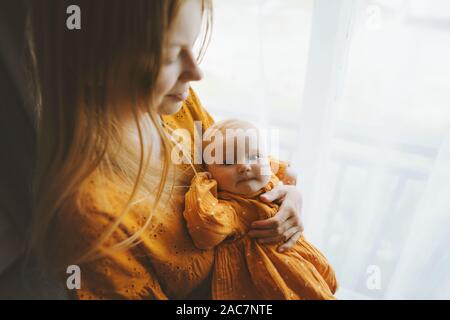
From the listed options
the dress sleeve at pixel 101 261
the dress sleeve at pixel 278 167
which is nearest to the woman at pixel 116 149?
the dress sleeve at pixel 101 261

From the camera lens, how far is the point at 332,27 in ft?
2.49

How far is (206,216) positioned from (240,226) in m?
0.08

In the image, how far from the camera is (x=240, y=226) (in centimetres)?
63

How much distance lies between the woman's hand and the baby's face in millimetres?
37

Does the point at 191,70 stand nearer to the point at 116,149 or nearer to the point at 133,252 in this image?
the point at 116,149

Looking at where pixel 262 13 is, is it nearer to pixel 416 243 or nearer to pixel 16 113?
pixel 16 113

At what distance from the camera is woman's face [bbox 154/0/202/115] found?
21.3 inches

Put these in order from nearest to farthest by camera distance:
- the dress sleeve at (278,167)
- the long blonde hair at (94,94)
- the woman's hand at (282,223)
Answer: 1. the long blonde hair at (94,94)
2. the woman's hand at (282,223)
3. the dress sleeve at (278,167)

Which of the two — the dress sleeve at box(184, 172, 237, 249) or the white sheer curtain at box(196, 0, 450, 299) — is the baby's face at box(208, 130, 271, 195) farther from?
the white sheer curtain at box(196, 0, 450, 299)

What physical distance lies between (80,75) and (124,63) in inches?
3.0

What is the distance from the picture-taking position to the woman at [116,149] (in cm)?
54

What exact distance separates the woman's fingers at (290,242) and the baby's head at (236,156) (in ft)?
0.36

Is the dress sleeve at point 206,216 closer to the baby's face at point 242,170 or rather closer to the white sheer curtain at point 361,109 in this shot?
the baby's face at point 242,170

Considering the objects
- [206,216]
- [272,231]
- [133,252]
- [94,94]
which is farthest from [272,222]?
[94,94]
